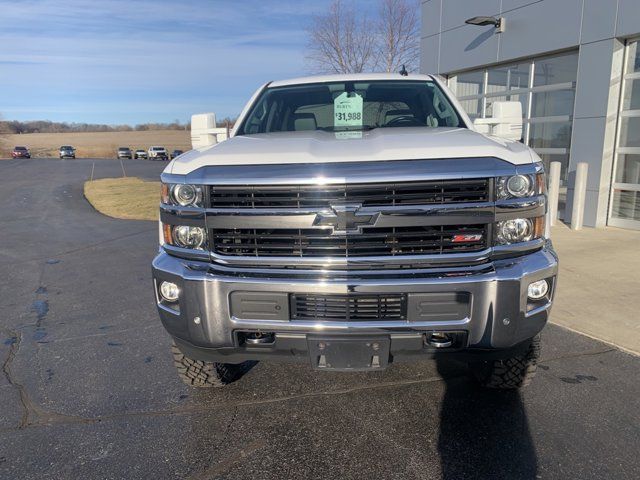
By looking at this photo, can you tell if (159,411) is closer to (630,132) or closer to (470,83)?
(630,132)

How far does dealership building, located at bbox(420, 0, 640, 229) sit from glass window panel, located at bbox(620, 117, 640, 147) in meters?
0.02

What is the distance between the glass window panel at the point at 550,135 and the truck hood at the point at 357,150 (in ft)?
26.5

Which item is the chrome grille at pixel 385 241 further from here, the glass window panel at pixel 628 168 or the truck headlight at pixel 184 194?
the glass window panel at pixel 628 168

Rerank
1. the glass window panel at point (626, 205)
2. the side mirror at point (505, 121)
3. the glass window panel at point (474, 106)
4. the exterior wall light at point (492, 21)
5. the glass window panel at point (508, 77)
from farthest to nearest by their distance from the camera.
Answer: the glass window panel at point (474, 106)
the glass window panel at point (508, 77)
the exterior wall light at point (492, 21)
the glass window panel at point (626, 205)
the side mirror at point (505, 121)

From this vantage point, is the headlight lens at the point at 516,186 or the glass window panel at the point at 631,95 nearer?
the headlight lens at the point at 516,186

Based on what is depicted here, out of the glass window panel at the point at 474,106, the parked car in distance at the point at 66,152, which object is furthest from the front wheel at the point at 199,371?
the parked car in distance at the point at 66,152

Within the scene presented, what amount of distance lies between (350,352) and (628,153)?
8.30 metres

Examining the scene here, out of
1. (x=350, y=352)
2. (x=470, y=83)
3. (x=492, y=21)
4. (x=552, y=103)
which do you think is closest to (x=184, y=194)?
(x=350, y=352)

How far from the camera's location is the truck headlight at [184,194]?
8.55 ft

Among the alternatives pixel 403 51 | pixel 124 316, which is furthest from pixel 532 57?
pixel 403 51

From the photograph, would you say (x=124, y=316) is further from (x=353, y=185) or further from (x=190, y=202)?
(x=353, y=185)

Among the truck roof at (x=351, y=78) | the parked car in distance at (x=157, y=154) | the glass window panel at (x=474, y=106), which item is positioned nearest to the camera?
the truck roof at (x=351, y=78)

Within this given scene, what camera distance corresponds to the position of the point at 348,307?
2455mm

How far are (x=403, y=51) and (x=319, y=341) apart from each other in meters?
23.2
